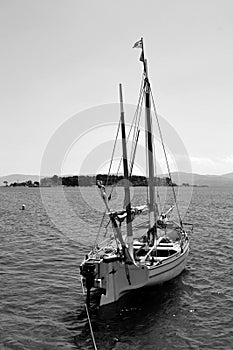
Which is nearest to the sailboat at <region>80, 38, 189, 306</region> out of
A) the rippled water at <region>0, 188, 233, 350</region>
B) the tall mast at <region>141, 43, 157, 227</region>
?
the tall mast at <region>141, 43, 157, 227</region>

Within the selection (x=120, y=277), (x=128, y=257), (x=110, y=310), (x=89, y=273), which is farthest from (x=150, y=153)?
(x=110, y=310)

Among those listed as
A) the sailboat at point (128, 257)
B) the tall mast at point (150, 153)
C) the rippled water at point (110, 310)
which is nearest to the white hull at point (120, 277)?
the sailboat at point (128, 257)

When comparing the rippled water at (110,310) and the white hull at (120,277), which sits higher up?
the white hull at (120,277)

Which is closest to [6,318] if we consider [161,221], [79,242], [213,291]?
[213,291]

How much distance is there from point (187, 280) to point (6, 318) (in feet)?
43.7

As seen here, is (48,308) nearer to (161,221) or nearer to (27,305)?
(27,305)

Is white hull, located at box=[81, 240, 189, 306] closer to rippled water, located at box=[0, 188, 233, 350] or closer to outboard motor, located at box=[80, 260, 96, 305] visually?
outboard motor, located at box=[80, 260, 96, 305]

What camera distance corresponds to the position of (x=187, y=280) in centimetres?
2730

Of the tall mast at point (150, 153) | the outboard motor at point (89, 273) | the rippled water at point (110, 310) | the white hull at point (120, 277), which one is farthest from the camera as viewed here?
the tall mast at point (150, 153)

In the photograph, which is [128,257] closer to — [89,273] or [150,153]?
[89,273]

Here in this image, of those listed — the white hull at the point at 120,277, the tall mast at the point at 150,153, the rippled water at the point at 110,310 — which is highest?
the tall mast at the point at 150,153

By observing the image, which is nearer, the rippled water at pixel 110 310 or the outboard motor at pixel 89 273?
the rippled water at pixel 110 310

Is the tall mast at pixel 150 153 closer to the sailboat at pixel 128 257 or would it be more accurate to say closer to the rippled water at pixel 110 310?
the sailboat at pixel 128 257

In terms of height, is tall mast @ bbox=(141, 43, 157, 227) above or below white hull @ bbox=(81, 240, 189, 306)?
above
